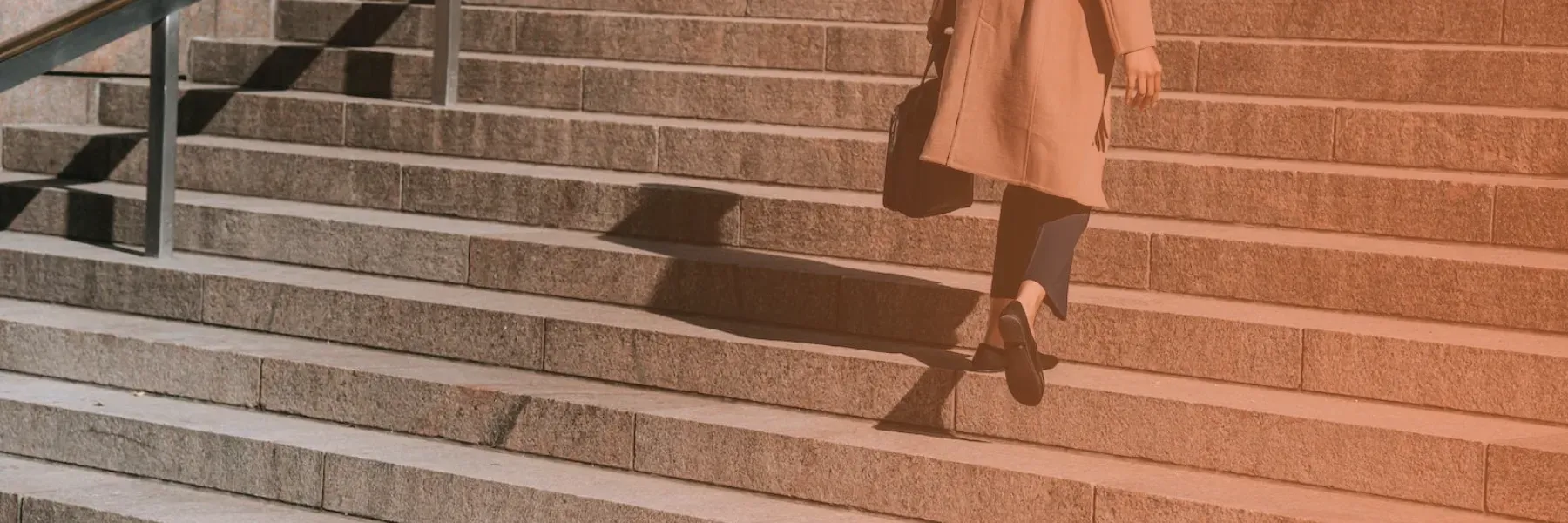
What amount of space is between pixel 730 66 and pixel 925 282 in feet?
7.51

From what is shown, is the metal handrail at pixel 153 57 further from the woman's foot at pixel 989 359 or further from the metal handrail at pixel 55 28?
the woman's foot at pixel 989 359

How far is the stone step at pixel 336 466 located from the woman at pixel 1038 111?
81cm

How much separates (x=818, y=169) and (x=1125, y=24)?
2206 millimetres

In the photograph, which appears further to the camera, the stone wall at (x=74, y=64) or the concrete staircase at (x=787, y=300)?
the stone wall at (x=74, y=64)

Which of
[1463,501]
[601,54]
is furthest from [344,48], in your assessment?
[1463,501]

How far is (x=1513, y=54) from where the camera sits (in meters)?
6.12

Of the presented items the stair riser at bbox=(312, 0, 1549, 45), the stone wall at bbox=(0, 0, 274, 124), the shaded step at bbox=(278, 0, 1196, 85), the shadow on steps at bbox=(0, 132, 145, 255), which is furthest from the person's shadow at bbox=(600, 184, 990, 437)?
the stone wall at bbox=(0, 0, 274, 124)

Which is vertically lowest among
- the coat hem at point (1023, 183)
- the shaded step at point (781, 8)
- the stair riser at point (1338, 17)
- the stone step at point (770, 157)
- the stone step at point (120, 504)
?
the stone step at point (120, 504)

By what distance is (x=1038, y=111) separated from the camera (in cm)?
454

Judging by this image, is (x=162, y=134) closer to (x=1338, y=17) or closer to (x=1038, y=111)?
(x=1038, y=111)

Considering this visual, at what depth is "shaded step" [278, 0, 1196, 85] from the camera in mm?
7223

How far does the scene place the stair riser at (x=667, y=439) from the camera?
15.1ft

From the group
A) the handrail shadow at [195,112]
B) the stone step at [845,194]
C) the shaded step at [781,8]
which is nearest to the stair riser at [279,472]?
the handrail shadow at [195,112]

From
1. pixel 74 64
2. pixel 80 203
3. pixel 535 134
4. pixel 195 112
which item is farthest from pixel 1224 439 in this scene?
pixel 74 64
